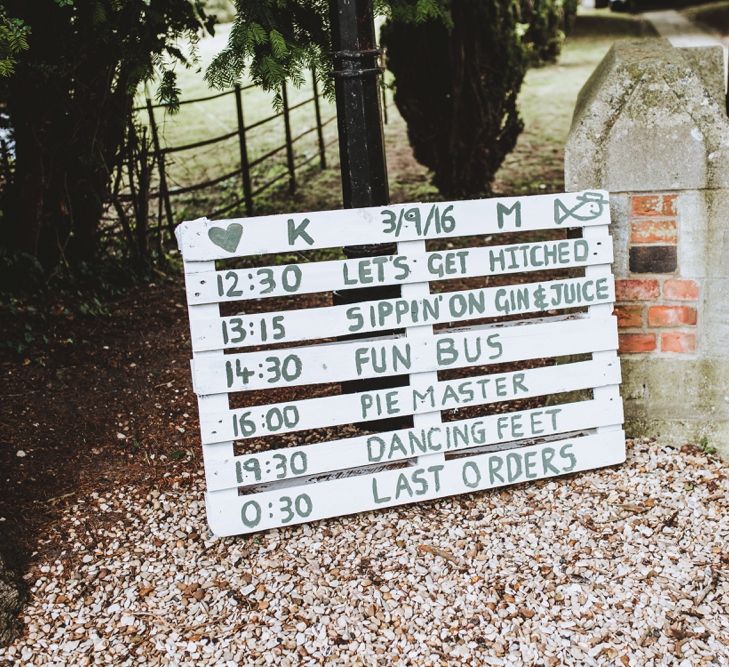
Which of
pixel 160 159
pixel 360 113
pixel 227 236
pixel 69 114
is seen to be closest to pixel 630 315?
pixel 360 113

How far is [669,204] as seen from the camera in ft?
10.2

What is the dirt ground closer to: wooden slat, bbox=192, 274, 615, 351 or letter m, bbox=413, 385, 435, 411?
wooden slat, bbox=192, 274, 615, 351

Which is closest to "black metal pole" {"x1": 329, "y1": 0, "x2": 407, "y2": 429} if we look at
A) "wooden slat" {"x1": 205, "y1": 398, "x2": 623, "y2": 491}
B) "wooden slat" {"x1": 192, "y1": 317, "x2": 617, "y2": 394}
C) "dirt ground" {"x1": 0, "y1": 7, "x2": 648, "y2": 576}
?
"wooden slat" {"x1": 192, "y1": 317, "x2": 617, "y2": 394}

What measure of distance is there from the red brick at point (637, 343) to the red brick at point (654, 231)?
391 mm

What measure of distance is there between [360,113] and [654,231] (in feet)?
4.07

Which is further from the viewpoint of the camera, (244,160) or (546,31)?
(546,31)

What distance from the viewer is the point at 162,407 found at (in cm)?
375

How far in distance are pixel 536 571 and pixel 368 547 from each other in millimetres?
582

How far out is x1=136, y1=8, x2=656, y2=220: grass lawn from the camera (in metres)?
7.57

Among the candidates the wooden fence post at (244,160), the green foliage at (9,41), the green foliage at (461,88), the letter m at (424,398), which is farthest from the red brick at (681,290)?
the wooden fence post at (244,160)

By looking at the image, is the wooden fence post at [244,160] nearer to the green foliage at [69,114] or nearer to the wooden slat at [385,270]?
the green foliage at [69,114]

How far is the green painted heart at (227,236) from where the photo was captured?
2.71 meters

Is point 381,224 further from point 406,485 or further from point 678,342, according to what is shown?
point 678,342

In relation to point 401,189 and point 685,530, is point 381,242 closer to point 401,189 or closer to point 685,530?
point 685,530
